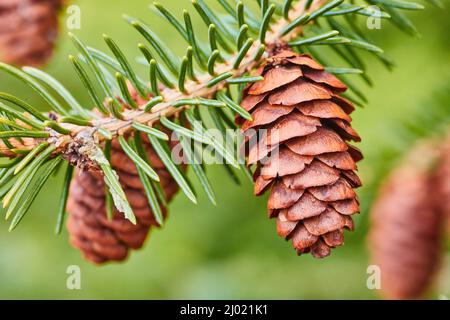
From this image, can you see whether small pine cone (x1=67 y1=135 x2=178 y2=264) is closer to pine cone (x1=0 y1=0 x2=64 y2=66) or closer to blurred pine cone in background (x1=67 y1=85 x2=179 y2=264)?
blurred pine cone in background (x1=67 y1=85 x2=179 y2=264)

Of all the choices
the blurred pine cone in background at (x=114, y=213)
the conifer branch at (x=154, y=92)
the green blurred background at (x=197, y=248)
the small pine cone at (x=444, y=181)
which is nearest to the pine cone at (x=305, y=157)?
the conifer branch at (x=154, y=92)

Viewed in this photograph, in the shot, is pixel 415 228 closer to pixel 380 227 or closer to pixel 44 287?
pixel 380 227

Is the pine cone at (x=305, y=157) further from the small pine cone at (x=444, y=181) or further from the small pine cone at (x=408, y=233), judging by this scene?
the small pine cone at (x=408, y=233)

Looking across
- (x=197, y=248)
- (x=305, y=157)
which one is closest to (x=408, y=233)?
(x=305, y=157)

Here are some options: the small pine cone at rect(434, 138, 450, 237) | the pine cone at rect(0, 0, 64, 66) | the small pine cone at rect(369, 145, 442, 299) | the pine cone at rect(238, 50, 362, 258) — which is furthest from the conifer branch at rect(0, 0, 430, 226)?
the small pine cone at rect(369, 145, 442, 299)
